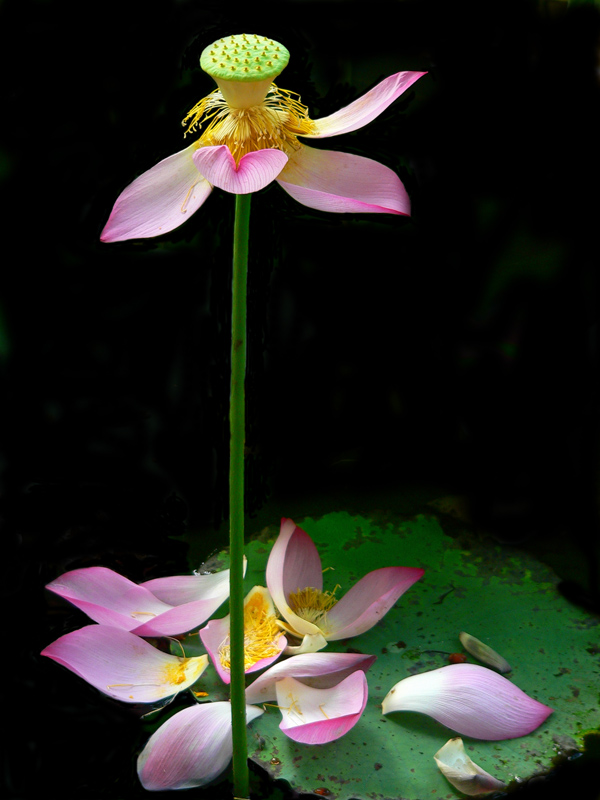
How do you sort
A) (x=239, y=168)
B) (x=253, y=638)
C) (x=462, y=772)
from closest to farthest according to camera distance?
(x=239, y=168), (x=462, y=772), (x=253, y=638)

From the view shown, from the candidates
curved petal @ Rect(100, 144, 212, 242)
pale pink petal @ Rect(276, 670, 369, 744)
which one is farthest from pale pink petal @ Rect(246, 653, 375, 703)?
curved petal @ Rect(100, 144, 212, 242)

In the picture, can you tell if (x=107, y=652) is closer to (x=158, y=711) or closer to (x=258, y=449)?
(x=158, y=711)

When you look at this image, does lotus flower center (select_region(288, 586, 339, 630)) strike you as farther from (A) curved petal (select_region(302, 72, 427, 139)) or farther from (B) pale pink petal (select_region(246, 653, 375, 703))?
(A) curved petal (select_region(302, 72, 427, 139))

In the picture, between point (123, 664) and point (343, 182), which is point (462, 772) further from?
point (343, 182)

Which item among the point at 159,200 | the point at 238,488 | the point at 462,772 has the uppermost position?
the point at 159,200

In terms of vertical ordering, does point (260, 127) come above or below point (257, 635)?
above

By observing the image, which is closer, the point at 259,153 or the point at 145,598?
the point at 259,153

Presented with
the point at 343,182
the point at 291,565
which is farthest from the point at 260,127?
the point at 291,565
